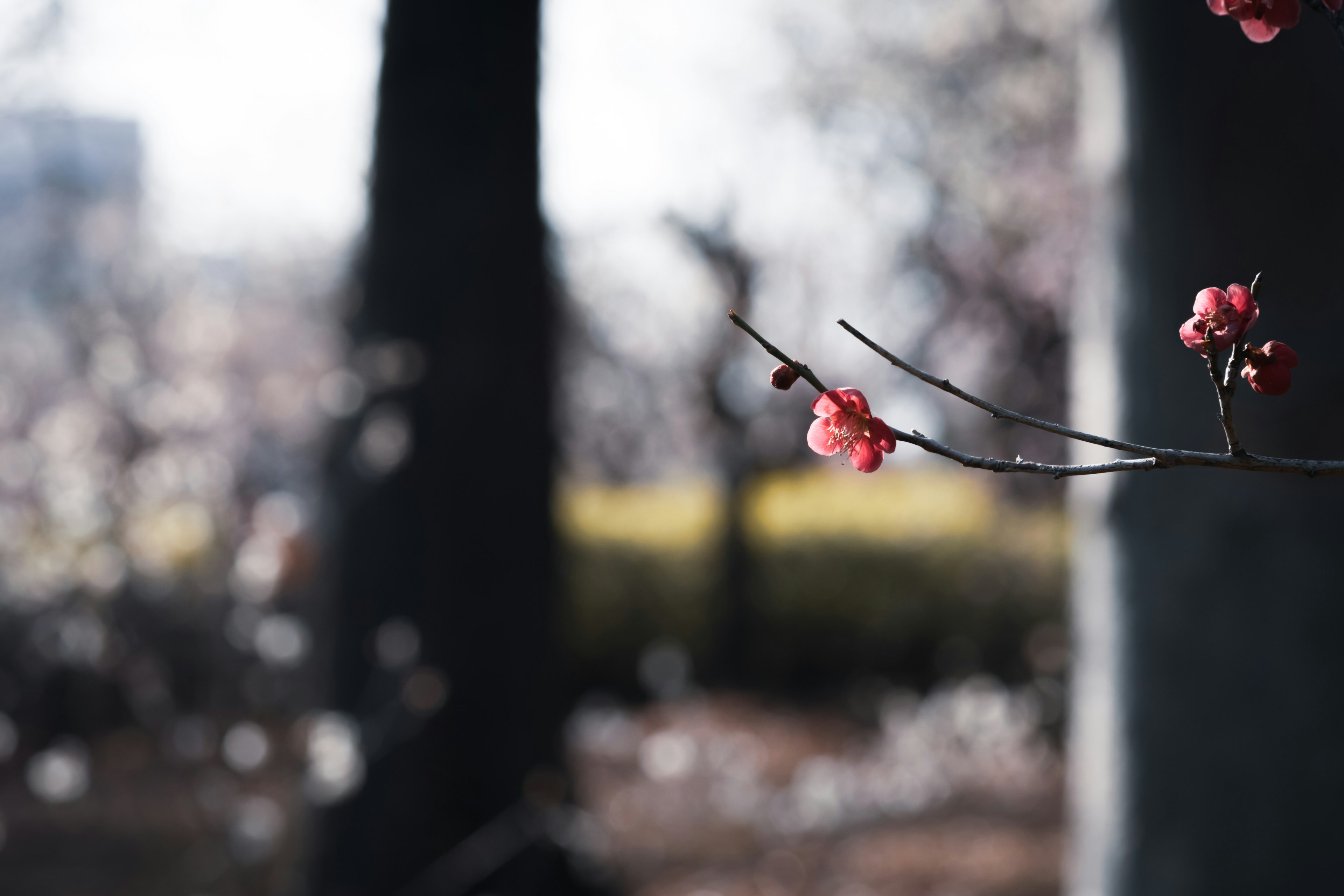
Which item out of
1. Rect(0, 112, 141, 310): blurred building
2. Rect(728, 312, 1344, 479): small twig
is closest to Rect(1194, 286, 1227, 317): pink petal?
Rect(728, 312, 1344, 479): small twig

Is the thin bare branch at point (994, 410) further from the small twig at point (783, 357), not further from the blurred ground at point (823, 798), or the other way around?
the blurred ground at point (823, 798)

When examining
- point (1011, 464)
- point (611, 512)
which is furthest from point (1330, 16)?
point (611, 512)

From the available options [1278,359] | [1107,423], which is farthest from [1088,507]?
[1278,359]

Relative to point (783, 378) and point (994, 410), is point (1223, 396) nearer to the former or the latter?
point (994, 410)

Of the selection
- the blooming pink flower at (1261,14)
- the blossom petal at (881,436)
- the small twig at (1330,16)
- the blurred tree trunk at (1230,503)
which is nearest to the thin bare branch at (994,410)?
the blossom petal at (881,436)

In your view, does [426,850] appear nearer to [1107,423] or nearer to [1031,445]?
[1107,423]

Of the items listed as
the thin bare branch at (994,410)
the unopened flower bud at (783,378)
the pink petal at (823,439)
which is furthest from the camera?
the pink petal at (823,439)

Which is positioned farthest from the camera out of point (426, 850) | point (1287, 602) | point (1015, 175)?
point (1015, 175)
